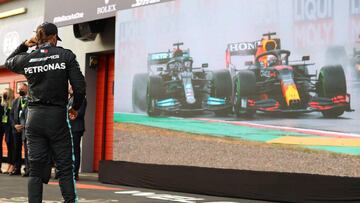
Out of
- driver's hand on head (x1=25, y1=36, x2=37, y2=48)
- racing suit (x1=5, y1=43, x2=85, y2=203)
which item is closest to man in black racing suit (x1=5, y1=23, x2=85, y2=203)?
racing suit (x1=5, y1=43, x2=85, y2=203)

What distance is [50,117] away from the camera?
4.38 metres

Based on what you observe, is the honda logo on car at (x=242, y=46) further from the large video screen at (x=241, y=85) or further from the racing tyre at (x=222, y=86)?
the racing tyre at (x=222, y=86)

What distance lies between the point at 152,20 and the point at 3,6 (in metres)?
6.91

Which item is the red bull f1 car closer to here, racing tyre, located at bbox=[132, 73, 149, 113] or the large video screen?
the large video screen

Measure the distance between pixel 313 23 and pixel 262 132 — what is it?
60.4 inches

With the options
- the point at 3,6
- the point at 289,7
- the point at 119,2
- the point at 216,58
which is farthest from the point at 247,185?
the point at 3,6

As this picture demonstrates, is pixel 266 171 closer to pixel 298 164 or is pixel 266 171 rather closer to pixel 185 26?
pixel 298 164

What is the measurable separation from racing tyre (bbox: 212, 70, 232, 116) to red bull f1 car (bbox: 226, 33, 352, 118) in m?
0.11

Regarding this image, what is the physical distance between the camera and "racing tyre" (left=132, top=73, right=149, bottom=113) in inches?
339

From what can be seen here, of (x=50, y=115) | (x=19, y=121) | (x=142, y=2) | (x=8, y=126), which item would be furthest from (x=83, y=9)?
(x=50, y=115)

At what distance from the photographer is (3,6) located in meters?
13.9

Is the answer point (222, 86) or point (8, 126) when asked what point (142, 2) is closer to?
point (222, 86)

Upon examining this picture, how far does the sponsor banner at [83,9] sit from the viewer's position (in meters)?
8.94

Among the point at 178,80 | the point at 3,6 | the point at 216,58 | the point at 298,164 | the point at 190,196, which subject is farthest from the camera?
the point at 3,6
